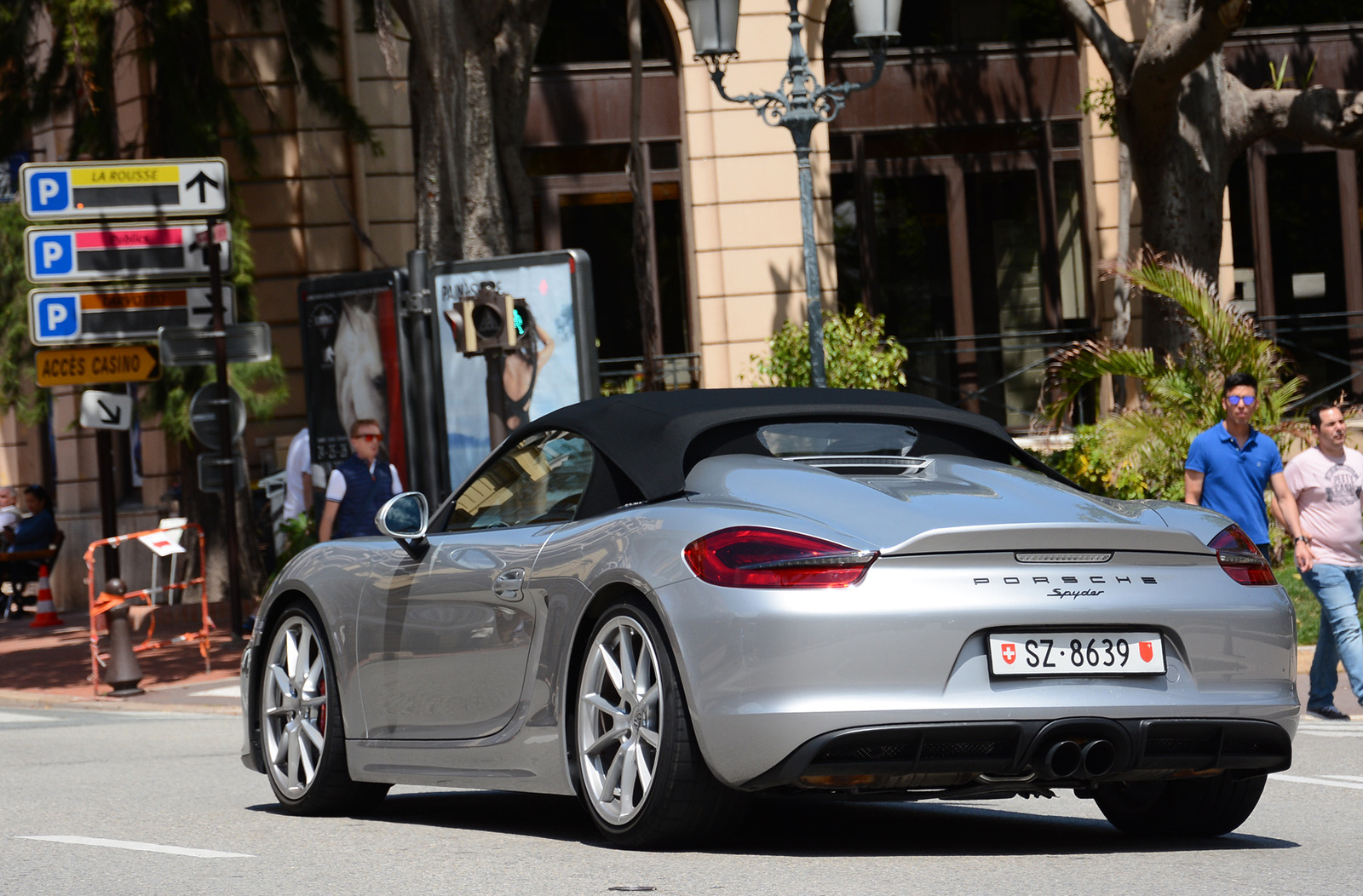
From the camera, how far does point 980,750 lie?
539 centimetres

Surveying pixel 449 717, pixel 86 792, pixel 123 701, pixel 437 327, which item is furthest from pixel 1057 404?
pixel 449 717

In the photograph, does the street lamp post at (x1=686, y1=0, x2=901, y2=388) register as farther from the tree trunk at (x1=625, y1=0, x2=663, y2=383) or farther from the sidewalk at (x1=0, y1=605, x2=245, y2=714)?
the sidewalk at (x1=0, y1=605, x2=245, y2=714)

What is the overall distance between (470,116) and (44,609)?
11305 millimetres

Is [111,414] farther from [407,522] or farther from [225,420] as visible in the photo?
[407,522]

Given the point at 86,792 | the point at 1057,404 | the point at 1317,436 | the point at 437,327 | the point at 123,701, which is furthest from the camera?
the point at 1057,404

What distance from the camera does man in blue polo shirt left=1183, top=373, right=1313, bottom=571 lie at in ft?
36.3

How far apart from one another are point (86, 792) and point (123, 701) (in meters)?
6.26

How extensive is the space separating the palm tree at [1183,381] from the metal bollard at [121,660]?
809 cm

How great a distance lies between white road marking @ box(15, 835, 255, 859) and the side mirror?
46.4 inches

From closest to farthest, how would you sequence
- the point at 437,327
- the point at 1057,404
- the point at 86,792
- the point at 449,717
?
1. the point at 449,717
2. the point at 86,792
3. the point at 437,327
4. the point at 1057,404

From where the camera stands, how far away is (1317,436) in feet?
37.0

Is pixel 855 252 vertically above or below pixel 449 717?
above

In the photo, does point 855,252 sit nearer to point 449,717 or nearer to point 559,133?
point 559,133

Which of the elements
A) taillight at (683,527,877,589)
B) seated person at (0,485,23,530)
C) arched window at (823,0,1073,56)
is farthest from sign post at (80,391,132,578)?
taillight at (683,527,877,589)
